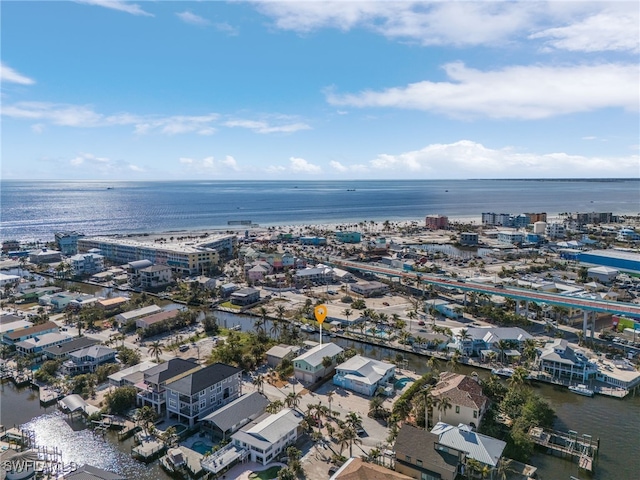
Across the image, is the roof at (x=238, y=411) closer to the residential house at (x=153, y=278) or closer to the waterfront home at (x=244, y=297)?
the waterfront home at (x=244, y=297)

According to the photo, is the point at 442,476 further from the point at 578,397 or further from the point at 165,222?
the point at 165,222

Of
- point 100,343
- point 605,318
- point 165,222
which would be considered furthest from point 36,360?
point 165,222

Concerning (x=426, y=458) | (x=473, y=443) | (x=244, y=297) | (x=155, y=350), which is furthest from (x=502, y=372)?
(x=244, y=297)

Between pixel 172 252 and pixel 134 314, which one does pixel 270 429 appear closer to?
pixel 134 314

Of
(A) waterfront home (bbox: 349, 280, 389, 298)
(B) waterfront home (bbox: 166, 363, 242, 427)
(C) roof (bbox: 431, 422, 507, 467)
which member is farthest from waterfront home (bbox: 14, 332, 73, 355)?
(A) waterfront home (bbox: 349, 280, 389, 298)

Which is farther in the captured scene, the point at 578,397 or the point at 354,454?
the point at 578,397

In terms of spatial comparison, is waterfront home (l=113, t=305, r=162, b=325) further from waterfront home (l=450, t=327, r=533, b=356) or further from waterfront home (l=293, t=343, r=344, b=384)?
waterfront home (l=450, t=327, r=533, b=356)

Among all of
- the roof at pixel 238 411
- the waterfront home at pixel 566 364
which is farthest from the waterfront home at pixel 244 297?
the waterfront home at pixel 566 364
